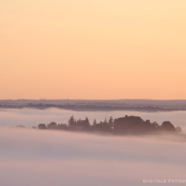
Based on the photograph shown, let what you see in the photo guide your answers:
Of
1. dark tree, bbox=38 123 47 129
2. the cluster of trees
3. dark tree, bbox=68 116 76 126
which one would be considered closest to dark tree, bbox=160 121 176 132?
the cluster of trees

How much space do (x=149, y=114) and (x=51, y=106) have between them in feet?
21.5

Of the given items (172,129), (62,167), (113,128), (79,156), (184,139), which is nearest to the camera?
(62,167)

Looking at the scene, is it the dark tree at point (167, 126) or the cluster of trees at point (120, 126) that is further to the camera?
the cluster of trees at point (120, 126)

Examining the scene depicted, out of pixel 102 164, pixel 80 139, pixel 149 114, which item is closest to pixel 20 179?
pixel 102 164

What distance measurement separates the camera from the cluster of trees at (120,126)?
27709 mm

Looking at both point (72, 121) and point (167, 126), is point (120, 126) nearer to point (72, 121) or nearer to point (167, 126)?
point (72, 121)

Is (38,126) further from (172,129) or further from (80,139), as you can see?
(172,129)

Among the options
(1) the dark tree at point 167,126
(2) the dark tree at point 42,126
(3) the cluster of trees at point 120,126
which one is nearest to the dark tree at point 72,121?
(3) the cluster of trees at point 120,126

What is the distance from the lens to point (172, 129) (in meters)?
26.7

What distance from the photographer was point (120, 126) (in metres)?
31.0

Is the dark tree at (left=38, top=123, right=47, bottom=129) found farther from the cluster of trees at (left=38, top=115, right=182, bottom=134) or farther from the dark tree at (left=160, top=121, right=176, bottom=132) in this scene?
the dark tree at (left=160, top=121, right=176, bottom=132)

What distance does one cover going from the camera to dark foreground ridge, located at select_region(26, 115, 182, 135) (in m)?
27.7

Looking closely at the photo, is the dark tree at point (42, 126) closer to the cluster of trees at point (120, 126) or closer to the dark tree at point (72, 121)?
the cluster of trees at point (120, 126)

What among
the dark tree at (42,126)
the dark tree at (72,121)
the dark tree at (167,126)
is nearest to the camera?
the dark tree at (167,126)
